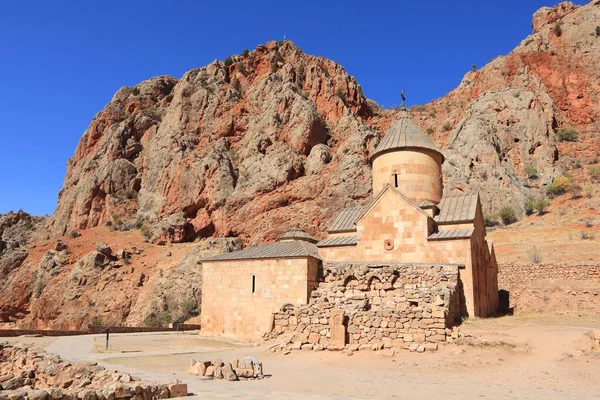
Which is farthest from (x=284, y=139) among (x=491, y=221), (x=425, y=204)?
(x=425, y=204)

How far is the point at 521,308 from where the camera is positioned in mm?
21875

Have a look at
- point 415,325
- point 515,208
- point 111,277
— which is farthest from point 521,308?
point 111,277

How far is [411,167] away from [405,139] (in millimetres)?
1336

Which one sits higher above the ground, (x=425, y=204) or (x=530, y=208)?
(x=530, y=208)

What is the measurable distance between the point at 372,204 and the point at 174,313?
20.5m

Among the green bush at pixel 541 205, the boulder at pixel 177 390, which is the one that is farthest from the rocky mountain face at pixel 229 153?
the boulder at pixel 177 390

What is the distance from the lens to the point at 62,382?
9531 mm

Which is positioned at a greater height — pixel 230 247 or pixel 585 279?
pixel 230 247

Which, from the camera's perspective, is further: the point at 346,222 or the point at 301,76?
the point at 301,76

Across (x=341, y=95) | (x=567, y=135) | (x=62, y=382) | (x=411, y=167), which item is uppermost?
(x=341, y=95)

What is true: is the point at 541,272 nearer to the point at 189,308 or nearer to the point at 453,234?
the point at 453,234

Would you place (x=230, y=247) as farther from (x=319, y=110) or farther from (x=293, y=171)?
(x=319, y=110)

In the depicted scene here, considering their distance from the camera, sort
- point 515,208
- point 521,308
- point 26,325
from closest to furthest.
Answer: point 521,308, point 26,325, point 515,208

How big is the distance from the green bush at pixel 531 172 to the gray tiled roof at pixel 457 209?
29090 millimetres
